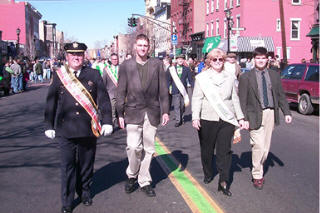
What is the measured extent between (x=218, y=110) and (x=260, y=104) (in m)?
0.65

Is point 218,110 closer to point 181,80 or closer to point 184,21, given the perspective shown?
point 181,80

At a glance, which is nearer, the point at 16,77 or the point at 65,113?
the point at 65,113

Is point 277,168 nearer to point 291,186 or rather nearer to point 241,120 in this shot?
point 291,186

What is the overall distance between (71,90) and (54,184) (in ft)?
5.68

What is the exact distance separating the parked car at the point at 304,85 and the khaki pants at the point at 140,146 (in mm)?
10057

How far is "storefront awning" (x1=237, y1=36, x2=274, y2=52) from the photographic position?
133ft

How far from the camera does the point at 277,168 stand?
6480 mm

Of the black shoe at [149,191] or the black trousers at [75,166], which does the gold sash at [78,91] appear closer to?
the black trousers at [75,166]

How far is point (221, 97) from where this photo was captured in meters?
5.14

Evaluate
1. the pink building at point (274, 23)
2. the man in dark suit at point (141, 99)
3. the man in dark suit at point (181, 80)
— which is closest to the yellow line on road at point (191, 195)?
the man in dark suit at point (141, 99)

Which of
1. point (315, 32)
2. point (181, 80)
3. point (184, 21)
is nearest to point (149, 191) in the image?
point (181, 80)

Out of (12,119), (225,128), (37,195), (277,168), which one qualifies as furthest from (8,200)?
(12,119)

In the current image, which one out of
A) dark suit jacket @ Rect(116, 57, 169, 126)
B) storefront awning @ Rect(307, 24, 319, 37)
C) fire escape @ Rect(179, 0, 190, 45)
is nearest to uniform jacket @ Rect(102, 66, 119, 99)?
dark suit jacket @ Rect(116, 57, 169, 126)

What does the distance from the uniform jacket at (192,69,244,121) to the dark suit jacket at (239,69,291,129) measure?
0.18 metres
